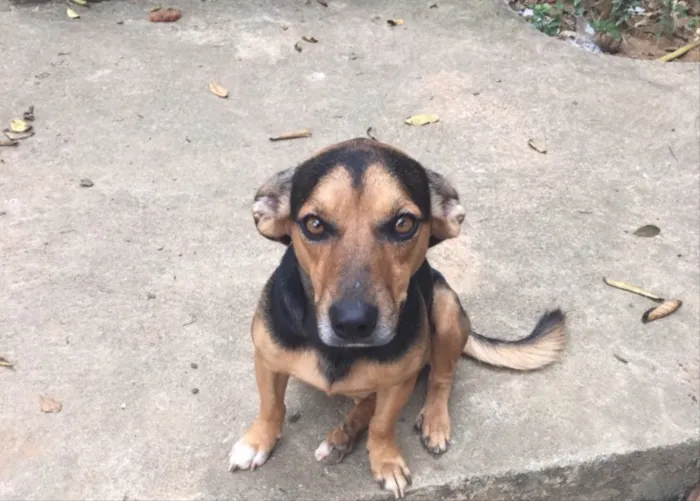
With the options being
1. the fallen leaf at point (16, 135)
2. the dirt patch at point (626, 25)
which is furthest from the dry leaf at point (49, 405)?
the dirt patch at point (626, 25)

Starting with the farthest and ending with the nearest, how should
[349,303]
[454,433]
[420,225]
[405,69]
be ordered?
[405,69], [454,433], [420,225], [349,303]

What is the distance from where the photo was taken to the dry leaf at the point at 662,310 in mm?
3754

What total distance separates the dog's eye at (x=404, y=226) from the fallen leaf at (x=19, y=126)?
10.7 ft

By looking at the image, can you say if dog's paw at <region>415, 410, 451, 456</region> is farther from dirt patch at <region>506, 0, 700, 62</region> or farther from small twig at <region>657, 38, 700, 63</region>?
dirt patch at <region>506, 0, 700, 62</region>

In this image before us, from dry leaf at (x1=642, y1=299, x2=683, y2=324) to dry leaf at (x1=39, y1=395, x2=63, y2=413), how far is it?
2691 mm

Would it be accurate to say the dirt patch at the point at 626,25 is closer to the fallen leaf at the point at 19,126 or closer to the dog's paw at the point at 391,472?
the fallen leaf at the point at 19,126

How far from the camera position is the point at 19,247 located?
3.97 m

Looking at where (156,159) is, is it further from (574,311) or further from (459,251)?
(574,311)

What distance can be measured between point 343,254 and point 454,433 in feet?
3.77

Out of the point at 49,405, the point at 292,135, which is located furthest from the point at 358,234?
the point at 292,135

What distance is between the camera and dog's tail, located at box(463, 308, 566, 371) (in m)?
3.40

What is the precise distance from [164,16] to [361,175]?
438 centimetres

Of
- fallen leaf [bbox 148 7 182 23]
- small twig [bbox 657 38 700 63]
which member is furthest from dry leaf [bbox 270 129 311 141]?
small twig [bbox 657 38 700 63]

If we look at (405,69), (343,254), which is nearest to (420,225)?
(343,254)
